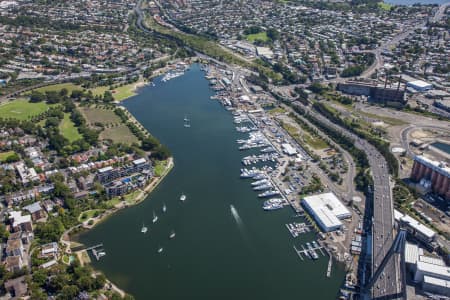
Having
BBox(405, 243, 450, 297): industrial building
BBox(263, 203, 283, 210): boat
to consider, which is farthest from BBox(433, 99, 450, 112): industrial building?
BBox(263, 203, 283, 210): boat

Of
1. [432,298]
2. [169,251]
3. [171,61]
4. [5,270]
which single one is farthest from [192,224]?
[171,61]

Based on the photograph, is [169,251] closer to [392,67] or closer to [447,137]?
[447,137]

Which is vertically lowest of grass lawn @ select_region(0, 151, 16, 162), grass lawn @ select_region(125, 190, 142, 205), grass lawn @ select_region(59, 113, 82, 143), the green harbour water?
the green harbour water

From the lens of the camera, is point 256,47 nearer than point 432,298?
No

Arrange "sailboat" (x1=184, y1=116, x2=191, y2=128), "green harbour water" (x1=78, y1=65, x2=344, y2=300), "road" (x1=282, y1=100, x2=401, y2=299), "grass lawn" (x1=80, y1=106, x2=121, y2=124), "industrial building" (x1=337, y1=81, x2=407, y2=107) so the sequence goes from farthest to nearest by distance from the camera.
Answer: "industrial building" (x1=337, y1=81, x2=407, y2=107)
"sailboat" (x1=184, y1=116, x2=191, y2=128)
"grass lawn" (x1=80, y1=106, x2=121, y2=124)
"green harbour water" (x1=78, y1=65, x2=344, y2=300)
"road" (x1=282, y1=100, x2=401, y2=299)

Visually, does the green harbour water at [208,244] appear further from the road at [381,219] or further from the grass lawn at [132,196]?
the road at [381,219]

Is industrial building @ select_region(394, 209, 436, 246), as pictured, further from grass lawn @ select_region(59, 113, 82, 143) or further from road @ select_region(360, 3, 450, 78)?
road @ select_region(360, 3, 450, 78)
